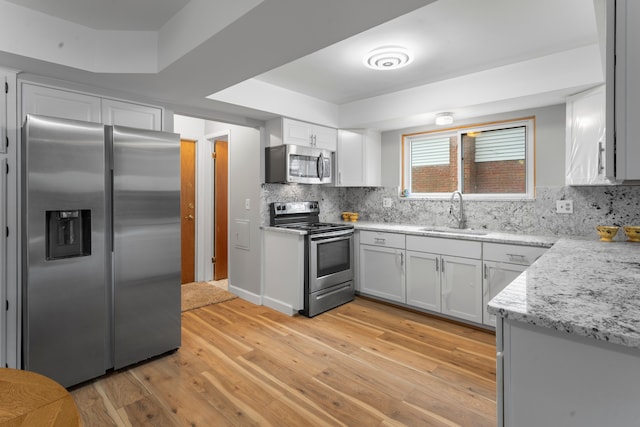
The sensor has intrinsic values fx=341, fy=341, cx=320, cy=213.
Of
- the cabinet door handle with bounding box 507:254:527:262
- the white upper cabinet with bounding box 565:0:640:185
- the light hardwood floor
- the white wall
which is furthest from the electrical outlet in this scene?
the white wall

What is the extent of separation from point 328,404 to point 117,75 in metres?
2.61

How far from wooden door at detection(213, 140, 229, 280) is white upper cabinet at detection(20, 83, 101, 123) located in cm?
230

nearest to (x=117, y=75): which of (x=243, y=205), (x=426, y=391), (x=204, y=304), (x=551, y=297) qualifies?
(x=243, y=205)

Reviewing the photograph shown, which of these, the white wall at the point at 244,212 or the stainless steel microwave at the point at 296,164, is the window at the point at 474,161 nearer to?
the stainless steel microwave at the point at 296,164

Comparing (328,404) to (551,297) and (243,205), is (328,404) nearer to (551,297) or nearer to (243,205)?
(551,297)

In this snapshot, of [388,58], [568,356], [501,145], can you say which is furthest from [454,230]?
[568,356]

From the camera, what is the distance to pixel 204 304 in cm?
391

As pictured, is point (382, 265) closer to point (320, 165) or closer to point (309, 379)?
point (320, 165)

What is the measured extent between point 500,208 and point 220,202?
3.58 m

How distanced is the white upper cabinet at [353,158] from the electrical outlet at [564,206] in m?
2.02

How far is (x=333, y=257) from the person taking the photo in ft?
12.4

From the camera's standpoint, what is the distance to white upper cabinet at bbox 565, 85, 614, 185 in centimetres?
259

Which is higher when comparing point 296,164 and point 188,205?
point 296,164

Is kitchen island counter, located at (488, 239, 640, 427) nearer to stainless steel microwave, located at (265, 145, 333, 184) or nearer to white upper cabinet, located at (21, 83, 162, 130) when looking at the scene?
stainless steel microwave, located at (265, 145, 333, 184)
